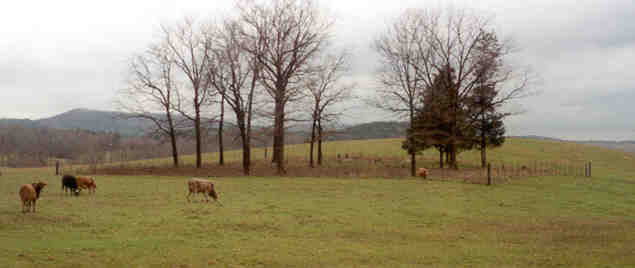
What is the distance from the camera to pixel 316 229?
13.9 metres

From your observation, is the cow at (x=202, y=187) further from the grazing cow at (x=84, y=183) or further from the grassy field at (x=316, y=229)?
the grazing cow at (x=84, y=183)

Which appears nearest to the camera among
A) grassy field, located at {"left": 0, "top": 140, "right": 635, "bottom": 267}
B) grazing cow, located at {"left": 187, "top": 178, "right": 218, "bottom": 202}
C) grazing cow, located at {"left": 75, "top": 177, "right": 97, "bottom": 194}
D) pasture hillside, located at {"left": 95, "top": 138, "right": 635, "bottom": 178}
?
grassy field, located at {"left": 0, "top": 140, "right": 635, "bottom": 267}

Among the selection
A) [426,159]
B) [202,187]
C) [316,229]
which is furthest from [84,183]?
[426,159]

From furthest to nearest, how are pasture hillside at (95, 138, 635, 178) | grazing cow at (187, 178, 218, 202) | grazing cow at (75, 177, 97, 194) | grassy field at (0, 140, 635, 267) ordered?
pasture hillside at (95, 138, 635, 178)
grazing cow at (75, 177, 97, 194)
grazing cow at (187, 178, 218, 202)
grassy field at (0, 140, 635, 267)

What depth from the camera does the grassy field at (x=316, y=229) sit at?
10359mm

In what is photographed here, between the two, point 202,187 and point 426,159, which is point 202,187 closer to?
point 202,187

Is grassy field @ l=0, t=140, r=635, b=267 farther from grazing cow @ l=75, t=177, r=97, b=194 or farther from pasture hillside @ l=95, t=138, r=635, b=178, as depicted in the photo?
pasture hillside @ l=95, t=138, r=635, b=178

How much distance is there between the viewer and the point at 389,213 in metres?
17.1

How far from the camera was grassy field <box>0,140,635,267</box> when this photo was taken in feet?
34.0

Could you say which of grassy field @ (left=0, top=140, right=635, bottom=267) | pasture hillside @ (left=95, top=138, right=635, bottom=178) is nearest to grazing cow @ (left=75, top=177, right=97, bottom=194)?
grassy field @ (left=0, top=140, right=635, bottom=267)

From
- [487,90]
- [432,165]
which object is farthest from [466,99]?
[432,165]

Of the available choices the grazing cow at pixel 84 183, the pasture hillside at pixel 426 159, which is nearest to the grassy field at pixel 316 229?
the grazing cow at pixel 84 183

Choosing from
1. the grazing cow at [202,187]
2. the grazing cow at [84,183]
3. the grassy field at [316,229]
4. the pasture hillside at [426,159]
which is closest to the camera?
the grassy field at [316,229]

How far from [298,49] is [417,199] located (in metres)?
18.8
